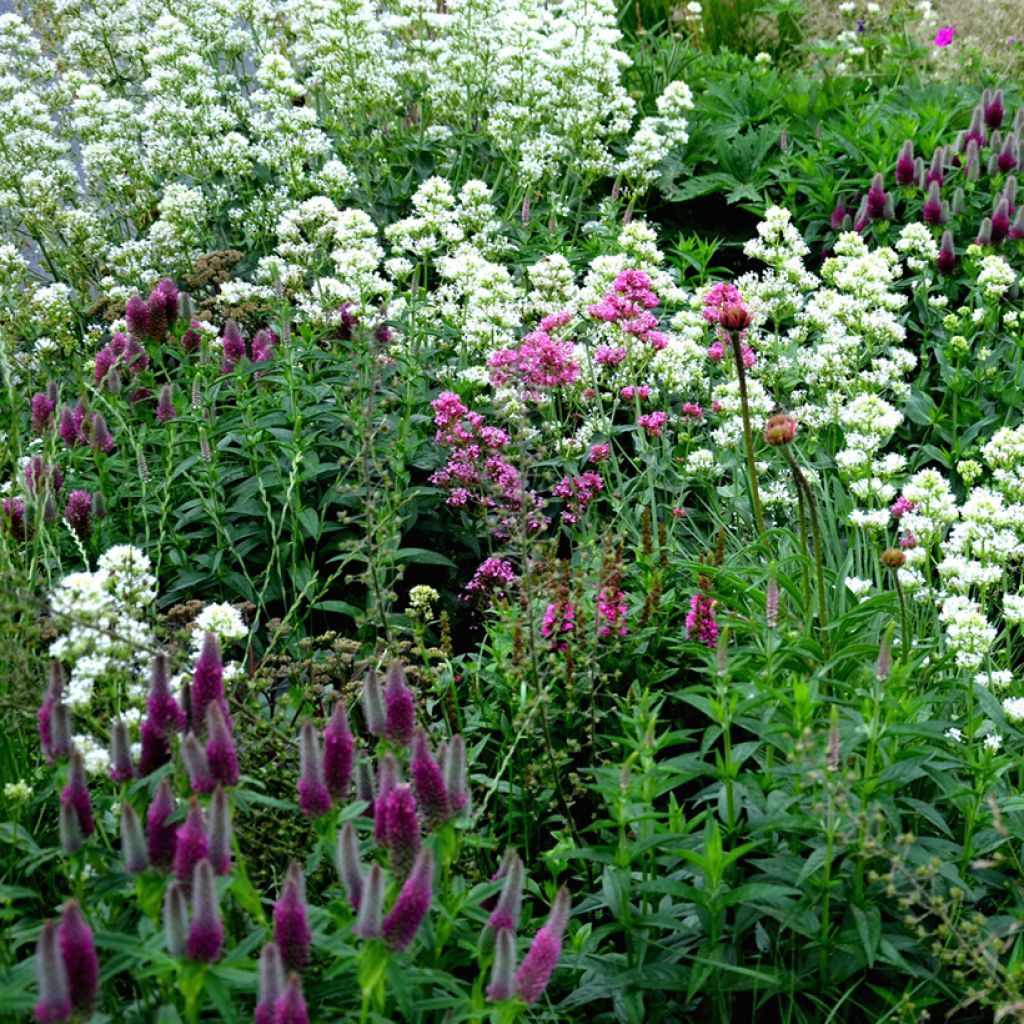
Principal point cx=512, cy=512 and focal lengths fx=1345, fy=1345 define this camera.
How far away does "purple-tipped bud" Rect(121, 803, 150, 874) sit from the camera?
1995 millimetres

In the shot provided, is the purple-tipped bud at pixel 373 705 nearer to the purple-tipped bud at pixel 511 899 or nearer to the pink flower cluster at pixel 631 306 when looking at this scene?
the purple-tipped bud at pixel 511 899

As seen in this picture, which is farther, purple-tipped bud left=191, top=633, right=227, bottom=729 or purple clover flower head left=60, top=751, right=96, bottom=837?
purple-tipped bud left=191, top=633, right=227, bottom=729

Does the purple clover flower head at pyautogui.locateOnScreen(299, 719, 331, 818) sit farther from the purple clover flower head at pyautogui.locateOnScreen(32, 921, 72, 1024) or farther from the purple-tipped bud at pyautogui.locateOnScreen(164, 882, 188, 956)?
the purple clover flower head at pyautogui.locateOnScreen(32, 921, 72, 1024)

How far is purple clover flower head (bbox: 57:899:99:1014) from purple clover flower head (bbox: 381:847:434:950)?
41cm

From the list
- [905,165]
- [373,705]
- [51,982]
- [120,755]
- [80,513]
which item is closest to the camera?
[51,982]

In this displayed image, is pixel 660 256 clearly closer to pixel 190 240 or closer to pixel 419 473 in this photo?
pixel 419 473

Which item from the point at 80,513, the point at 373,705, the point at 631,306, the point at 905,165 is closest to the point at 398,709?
the point at 373,705

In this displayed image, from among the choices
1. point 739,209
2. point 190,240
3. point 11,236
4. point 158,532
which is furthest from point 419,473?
point 739,209

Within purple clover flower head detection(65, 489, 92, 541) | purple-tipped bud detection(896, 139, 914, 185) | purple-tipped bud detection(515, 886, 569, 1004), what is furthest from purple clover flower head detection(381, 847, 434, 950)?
purple-tipped bud detection(896, 139, 914, 185)

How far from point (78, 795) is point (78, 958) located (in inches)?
16.0

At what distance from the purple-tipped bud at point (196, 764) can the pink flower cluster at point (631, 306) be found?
2664 mm

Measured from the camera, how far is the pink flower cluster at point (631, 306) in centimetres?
443

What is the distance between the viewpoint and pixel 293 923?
1938 millimetres

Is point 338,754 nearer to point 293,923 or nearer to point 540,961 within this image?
point 293,923
